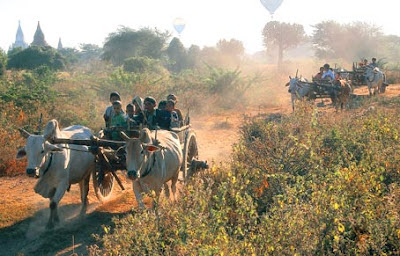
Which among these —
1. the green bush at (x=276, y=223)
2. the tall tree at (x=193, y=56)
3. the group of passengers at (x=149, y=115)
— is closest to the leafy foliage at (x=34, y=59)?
the tall tree at (x=193, y=56)

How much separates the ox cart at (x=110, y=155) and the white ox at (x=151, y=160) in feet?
0.71

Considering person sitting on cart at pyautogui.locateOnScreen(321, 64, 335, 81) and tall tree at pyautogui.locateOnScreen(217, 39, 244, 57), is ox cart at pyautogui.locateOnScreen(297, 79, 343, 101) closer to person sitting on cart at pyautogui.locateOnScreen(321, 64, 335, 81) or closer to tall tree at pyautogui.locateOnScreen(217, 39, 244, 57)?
person sitting on cart at pyautogui.locateOnScreen(321, 64, 335, 81)

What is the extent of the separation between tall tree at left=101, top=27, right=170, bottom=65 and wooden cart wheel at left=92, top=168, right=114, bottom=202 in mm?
32359

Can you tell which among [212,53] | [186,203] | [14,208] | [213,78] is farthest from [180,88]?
[212,53]

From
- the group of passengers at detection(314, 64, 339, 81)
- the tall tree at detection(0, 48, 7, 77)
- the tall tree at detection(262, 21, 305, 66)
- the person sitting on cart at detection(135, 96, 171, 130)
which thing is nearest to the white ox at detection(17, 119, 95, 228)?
the person sitting on cart at detection(135, 96, 171, 130)

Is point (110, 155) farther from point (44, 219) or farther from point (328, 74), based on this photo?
point (328, 74)

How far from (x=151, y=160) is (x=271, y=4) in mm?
47215

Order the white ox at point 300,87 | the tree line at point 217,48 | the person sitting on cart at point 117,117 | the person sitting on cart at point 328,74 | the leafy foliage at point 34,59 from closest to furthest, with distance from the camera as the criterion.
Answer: the person sitting on cart at point 117,117, the white ox at point 300,87, the person sitting on cart at point 328,74, the leafy foliage at point 34,59, the tree line at point 217,48

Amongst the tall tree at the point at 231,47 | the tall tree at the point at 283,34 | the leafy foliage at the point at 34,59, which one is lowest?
the leafy foliage at the point at 34,59

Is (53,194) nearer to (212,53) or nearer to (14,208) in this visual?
(14,208)

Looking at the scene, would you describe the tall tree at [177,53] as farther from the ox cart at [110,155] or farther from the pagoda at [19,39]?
the pagoda at [19,39]

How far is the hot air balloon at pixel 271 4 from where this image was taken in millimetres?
49781

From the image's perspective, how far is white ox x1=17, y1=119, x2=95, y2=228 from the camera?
5.98m

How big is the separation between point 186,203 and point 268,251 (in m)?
1.10
